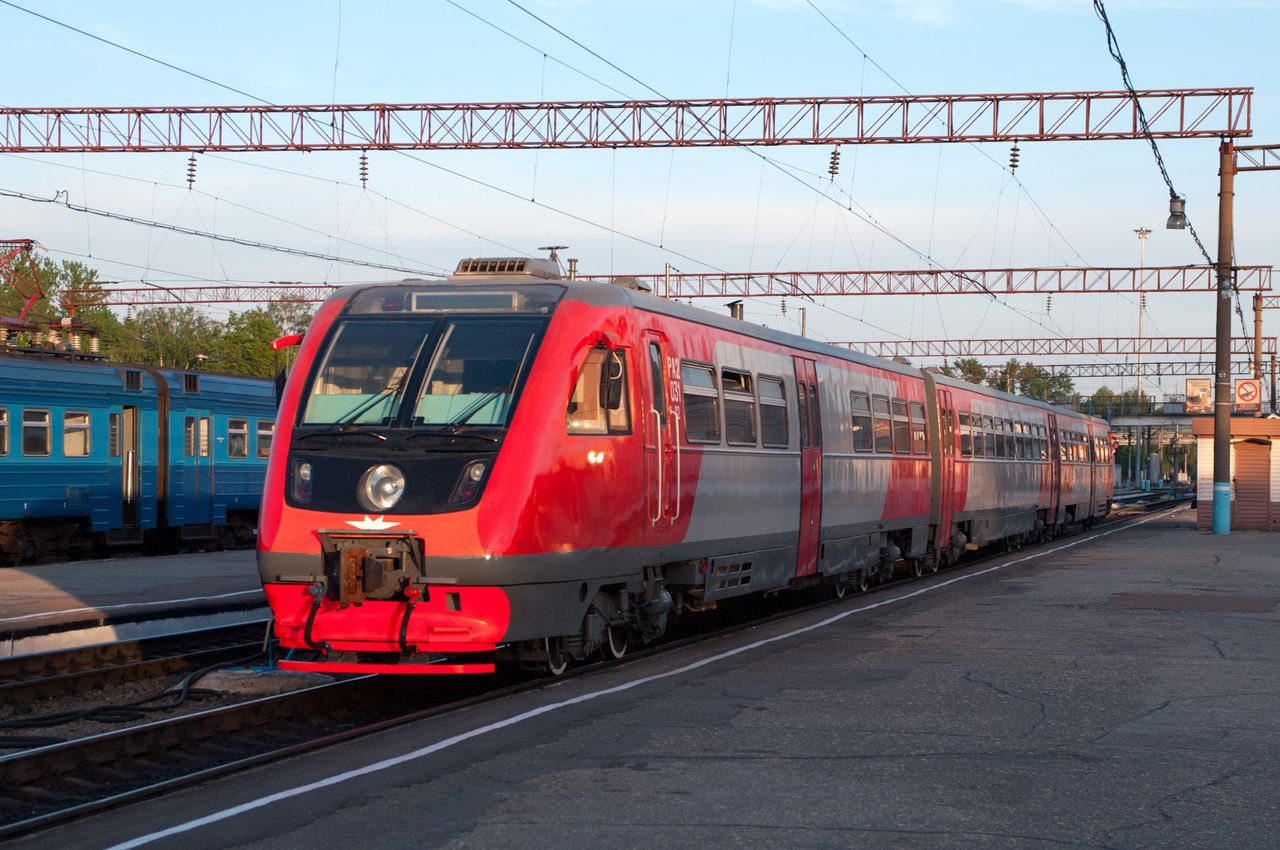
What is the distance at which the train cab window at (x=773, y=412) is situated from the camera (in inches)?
619

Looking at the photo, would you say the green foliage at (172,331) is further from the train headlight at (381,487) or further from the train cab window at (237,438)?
the train headlight at (381,487)

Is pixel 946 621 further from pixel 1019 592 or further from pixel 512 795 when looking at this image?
pixel 512 795

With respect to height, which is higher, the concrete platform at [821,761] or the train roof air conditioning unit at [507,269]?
the train roof air conditioning unit at [507,269]

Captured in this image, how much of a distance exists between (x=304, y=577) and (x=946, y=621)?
308 inches

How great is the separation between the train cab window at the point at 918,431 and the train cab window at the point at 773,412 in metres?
6.72

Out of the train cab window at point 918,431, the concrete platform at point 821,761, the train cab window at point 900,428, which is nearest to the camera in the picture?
the concrete platform at point 821,761

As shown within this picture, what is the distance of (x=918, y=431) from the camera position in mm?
23047

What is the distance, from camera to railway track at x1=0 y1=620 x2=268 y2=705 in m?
12.1

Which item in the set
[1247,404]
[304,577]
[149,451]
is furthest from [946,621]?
[1247,404]

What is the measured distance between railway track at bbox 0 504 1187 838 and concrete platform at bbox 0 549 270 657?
4.48 metres

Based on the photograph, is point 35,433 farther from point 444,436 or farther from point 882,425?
point 444,436

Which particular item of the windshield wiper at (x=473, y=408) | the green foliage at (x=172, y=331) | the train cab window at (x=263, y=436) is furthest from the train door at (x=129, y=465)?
the green foliage at (x=172, y=331)

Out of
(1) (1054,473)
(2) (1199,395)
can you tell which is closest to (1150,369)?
(2) (1199,395)

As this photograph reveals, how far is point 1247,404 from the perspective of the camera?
42.8 metres
